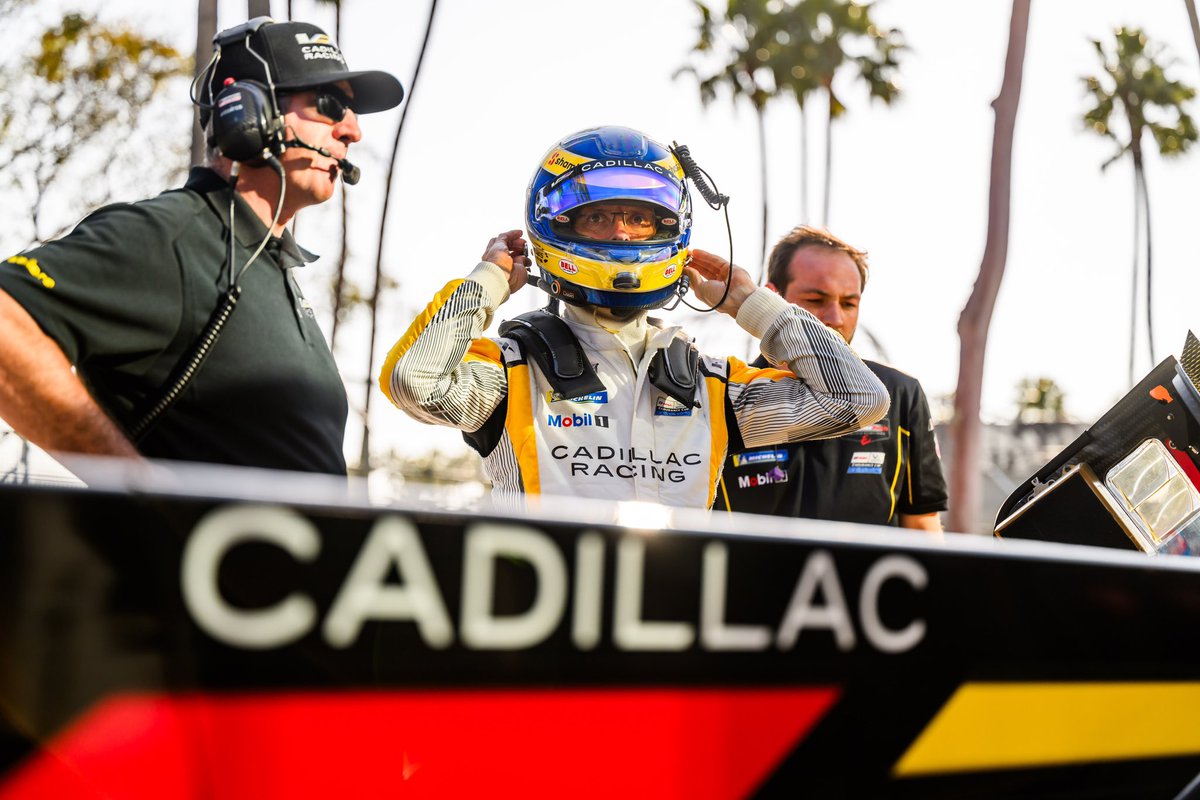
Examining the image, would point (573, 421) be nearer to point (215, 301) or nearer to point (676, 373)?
point (676, 373)

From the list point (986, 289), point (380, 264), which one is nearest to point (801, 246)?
point (986, 289)

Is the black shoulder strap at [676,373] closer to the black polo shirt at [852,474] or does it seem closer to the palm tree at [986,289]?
the black polo shirt at [852,474]

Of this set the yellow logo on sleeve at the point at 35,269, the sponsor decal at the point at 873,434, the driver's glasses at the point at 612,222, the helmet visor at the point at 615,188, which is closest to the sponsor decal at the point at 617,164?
the helmet visor at the point at 615,188

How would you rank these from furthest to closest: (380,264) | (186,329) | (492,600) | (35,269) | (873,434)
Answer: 1. (380,264)
2. (873,434)
3. (186,329)
4. (35,269)
5. (492,600)

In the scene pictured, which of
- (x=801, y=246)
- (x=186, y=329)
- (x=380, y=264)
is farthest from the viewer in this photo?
(x=380, y=264)

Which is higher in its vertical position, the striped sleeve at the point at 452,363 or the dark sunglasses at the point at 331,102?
the dark sunglasses at the point at 331,102

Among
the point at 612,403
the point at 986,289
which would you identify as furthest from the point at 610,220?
the point at 986,289

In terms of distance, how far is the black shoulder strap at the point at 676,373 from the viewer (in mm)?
2951

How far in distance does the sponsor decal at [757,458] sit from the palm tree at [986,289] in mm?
10487

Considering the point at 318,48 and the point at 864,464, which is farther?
the point at 864,464

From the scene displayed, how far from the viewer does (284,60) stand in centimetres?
282

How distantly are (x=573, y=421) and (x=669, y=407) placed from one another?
0.81 feet

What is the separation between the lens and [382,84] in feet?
9.74

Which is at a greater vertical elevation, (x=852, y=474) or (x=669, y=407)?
(x=669, y=407)
